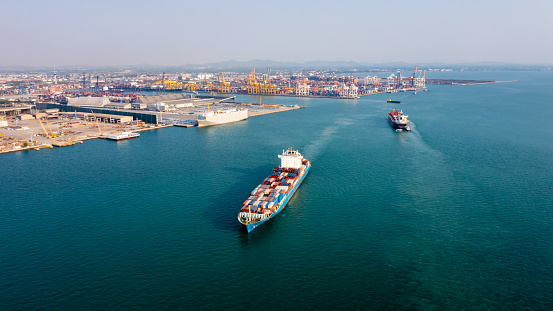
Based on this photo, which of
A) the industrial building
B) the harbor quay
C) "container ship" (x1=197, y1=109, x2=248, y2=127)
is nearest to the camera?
the harbor quay

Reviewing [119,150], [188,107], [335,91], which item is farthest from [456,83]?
[119,150]

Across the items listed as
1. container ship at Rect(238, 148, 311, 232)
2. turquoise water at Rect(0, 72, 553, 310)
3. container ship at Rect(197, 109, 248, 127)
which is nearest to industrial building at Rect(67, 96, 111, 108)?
container ship at Rect(197, 109, 248, 127)

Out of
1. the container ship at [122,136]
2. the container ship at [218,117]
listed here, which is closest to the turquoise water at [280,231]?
the container ship at [122,136]

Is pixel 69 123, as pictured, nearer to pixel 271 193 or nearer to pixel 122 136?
pixel 122 136

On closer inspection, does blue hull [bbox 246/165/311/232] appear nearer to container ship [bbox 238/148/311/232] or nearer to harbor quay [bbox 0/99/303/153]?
container ship [bbox 238/148/311/232]

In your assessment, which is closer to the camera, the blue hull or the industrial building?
the blue hull

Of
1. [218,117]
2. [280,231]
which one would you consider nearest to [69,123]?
[218,117]

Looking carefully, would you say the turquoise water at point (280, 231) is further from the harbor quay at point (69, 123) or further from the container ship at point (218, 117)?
the container ship at point (218, 117)

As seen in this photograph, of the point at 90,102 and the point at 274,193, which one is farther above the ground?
the point at 90,102
